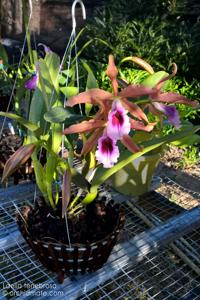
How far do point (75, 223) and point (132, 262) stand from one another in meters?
0.21

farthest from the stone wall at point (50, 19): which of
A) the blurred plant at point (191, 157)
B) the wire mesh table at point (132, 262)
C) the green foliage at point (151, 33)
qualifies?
the wire mesh table at point (132, 262)

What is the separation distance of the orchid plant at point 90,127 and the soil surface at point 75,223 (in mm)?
36

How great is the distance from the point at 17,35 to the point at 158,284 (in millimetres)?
5050

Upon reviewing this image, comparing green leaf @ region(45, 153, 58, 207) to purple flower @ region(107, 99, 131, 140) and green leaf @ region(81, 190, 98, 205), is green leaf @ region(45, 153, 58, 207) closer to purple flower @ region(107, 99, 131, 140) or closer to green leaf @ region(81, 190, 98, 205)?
green leaf @ region(81, 190, 98, 205)

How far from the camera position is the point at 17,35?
5.66 meters

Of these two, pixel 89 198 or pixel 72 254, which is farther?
pixel 89 198

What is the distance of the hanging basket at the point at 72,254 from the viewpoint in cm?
98

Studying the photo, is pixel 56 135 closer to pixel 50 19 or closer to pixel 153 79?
pixel 153 79

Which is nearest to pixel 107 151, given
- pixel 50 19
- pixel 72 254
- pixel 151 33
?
pixel 72 254

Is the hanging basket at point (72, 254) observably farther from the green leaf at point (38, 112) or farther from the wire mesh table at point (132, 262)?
the green leaf at point (38, 112)

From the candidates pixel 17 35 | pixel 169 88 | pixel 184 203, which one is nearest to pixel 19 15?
pixel 17 35

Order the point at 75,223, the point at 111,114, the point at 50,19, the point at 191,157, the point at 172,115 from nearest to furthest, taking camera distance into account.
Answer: the point at 111,114, the point at 172,115, the point at 75,223, the point at 191,157, the point at 50,19

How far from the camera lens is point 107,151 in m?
0.88

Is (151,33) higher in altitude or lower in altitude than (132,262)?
higher
